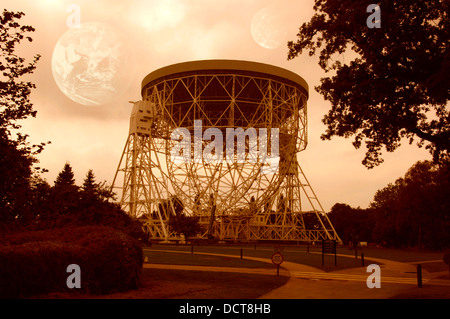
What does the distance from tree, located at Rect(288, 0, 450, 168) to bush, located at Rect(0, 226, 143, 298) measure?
30.9 ft

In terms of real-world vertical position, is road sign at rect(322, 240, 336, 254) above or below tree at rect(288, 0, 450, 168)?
below

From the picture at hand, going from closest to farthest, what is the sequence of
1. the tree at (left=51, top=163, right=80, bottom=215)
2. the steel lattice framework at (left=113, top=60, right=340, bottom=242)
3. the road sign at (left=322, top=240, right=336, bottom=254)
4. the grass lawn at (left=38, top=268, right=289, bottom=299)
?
the grass lawn at (left=38, top=268, right=289, bottom=299) < the tree at (left=51, top=163, right=80, bottom=215) < the road sign at (left=322, top=240, right=336, bottom=254) < the steel lattice framework at (left=113, top=60, right=340, bottom=242)

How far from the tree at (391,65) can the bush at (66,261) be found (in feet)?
30.9

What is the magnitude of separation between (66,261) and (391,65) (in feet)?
40.1

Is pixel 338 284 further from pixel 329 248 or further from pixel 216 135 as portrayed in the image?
pixel 216 135

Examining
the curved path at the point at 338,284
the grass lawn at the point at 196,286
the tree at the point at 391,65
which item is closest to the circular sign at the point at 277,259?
the grass lawn at the point at 196,286

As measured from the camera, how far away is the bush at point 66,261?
11109mm

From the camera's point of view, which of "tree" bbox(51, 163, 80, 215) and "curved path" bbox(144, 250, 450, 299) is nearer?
"curved path" bbox(144, 250, 450, 299)

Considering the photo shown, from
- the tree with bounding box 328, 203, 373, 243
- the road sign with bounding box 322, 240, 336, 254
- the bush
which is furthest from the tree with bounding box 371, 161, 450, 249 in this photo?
the bush

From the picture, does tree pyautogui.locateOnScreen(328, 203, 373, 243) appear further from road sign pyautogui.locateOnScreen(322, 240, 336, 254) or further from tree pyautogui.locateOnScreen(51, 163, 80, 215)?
tree pyautogui.locateOnScreen(51, 163, 80, 215)

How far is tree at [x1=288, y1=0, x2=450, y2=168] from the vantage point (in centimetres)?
1602

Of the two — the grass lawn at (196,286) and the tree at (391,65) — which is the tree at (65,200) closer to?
→ the grass lawn at (196,286)
